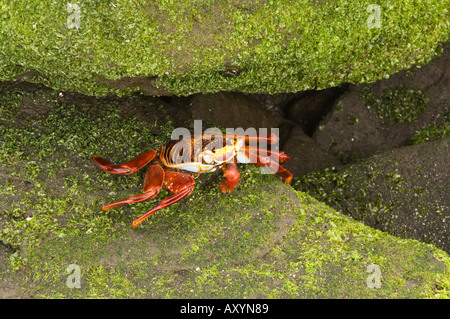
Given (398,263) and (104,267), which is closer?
(104,267)

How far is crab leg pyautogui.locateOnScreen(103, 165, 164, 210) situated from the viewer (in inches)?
119

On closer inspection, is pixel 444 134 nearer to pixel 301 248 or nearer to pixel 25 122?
pixel 301 248

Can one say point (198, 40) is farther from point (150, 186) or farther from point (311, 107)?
point (311, 107)

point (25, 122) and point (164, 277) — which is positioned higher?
point (25, 122)

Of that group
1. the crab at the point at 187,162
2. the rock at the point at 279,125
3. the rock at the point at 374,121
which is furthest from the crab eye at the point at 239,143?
the rock at the point at 374,121

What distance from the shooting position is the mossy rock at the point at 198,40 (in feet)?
9.03

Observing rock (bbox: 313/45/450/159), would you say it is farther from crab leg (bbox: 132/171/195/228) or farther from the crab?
crab leg (bbox: 132/171/195/228)

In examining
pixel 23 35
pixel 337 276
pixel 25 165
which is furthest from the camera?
pixel 25 165

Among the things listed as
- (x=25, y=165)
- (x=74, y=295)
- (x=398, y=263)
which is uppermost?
(x=25, y=165)

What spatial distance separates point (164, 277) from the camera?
2930 mm

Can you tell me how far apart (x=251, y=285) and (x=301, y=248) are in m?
0.42

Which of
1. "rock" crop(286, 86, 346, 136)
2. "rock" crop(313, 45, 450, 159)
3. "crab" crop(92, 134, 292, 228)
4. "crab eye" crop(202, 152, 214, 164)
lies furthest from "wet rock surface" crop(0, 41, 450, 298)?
"rock" crop(286, 86, 346, 136)

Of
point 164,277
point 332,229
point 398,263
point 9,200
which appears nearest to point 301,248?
point 332,229

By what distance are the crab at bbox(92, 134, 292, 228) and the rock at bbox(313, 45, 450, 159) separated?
1434 mm
